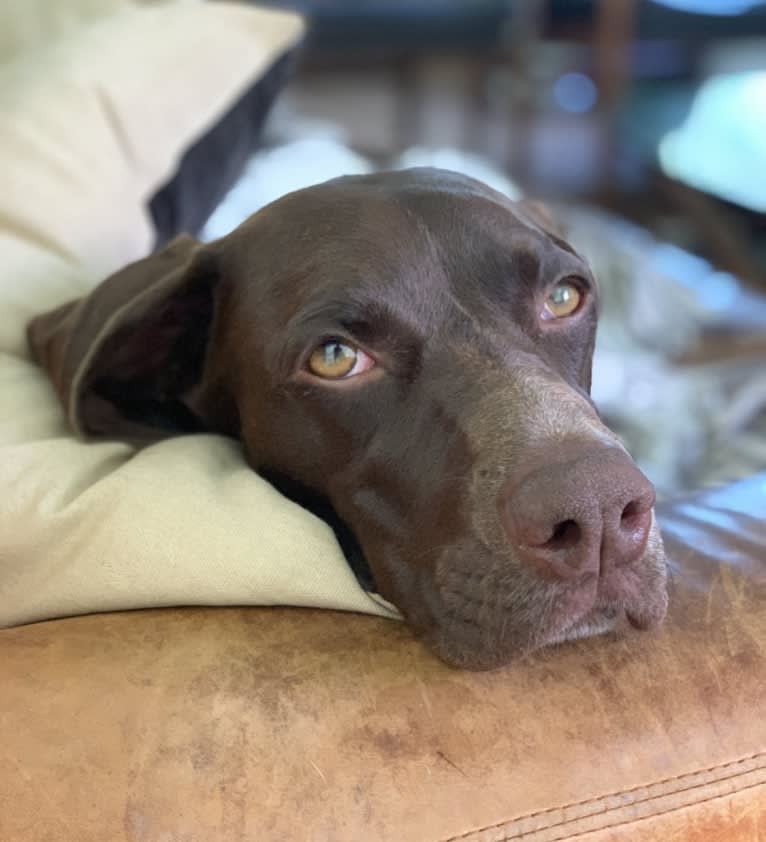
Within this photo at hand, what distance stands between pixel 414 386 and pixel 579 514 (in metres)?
0.40

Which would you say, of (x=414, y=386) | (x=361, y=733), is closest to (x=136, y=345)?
(x=414, y=386)

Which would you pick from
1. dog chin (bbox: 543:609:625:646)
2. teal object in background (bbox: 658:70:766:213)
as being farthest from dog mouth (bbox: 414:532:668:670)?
teal object in background (bbox: 658:70:766:213)

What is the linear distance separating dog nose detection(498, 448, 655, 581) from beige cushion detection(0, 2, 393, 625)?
9.5 inches

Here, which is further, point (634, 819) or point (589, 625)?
point (589, 625)

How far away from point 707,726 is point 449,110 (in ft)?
24.4

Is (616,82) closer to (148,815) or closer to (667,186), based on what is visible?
(667,186)

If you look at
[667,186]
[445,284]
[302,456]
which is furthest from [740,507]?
[667,186]

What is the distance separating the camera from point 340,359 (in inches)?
57.5

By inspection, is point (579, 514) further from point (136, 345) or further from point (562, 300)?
point (136, 345)

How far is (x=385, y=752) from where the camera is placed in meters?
1.08

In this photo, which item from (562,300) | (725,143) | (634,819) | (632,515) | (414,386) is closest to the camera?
(634,819)

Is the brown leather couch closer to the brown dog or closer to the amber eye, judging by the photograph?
the brown dog

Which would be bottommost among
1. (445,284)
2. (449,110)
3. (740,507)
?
(449,110)

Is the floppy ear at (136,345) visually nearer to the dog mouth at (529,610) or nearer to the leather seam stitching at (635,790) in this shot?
the dog mouth at (529,610)
